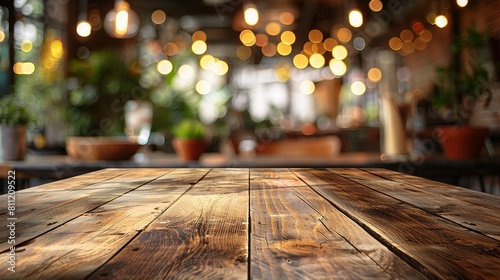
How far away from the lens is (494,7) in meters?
6.25

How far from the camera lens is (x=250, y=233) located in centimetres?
71

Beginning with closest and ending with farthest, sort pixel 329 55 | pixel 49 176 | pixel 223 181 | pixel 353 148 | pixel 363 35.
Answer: pixel 223 181 → pixel 49 176 → pixel 353 148 → pixel 363 35 → pixel 329 55

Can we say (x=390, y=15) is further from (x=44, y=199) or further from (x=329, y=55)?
(x=44, y=199)

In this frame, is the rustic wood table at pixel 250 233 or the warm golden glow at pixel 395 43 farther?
the warm golden glow at pixel 395 43

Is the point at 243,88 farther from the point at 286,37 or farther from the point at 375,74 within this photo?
the point at 375,74

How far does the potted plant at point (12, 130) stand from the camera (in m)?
2.57

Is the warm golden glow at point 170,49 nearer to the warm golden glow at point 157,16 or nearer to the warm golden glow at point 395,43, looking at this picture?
the warm golden glow at point 157,16

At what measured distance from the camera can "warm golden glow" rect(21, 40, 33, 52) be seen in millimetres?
5640

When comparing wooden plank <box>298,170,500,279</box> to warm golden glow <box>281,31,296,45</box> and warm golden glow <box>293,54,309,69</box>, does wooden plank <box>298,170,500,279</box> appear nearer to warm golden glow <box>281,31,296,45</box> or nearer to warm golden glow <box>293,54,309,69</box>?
warm golden glow <box>281,31,296,45</box>

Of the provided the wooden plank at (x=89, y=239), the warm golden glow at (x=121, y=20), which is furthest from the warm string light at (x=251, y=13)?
the wooden plank at (x=89, y=239)

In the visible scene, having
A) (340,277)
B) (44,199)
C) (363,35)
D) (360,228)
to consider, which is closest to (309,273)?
(340,277)

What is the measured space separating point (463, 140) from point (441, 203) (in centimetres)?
164

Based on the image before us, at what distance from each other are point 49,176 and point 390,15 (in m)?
8.94

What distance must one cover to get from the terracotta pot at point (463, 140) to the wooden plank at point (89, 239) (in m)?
1.82
